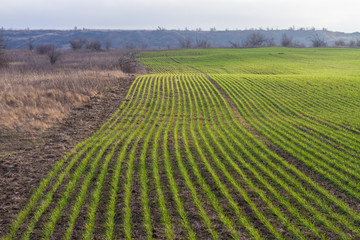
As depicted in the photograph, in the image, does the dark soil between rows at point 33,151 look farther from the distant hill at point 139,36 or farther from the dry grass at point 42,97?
the distant hill at point 139,36

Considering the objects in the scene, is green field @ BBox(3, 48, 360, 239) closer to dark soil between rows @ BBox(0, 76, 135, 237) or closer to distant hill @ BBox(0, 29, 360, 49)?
dark soil between rows @ BBox(0, 76, 135, 237)

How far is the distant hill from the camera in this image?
133 metres

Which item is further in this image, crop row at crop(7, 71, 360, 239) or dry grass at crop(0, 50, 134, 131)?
dry grass at crop(0, 50, 134, 131)

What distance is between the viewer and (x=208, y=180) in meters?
8.58

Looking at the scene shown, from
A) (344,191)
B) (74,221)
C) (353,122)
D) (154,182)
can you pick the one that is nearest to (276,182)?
(344,191)

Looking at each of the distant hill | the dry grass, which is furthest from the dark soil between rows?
the distant hill

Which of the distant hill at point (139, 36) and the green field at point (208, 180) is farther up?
the distant hill at point (139, 36)

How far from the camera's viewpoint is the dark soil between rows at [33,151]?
7697mm

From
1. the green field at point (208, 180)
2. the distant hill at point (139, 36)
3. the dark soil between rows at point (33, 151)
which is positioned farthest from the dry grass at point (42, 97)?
the distant hill at point (139, 36)

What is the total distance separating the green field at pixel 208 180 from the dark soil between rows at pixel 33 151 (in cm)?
41

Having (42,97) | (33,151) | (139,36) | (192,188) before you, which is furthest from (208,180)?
(139,36)

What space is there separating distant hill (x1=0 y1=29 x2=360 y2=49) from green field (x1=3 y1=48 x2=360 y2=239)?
110691 mm

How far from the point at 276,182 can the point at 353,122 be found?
834 centimetres

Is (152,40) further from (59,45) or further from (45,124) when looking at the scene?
(45,124)
